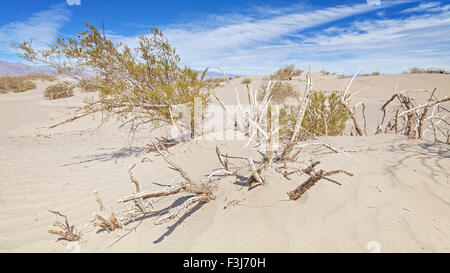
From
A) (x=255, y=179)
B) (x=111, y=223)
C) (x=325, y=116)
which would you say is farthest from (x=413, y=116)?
(x=111, y=223)

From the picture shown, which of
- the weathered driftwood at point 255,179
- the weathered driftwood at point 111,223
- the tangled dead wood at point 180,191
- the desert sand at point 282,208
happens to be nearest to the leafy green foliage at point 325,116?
the desert sand at point 282,208

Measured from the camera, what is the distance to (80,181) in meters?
3.20

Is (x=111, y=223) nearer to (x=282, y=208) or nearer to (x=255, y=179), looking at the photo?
(x=255, y=179)

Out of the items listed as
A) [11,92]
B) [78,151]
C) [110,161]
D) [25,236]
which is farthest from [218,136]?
[11,92]

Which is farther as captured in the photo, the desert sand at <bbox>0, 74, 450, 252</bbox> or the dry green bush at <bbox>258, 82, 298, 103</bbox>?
the dry green bush at <bbox>258, 82, 298, 103</bbox>

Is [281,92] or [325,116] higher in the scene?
[281,92]

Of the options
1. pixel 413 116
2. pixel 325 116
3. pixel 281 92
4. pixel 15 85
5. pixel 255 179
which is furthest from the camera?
pixel 15 85

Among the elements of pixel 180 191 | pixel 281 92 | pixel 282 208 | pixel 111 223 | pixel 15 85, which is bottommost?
pixel 111 223

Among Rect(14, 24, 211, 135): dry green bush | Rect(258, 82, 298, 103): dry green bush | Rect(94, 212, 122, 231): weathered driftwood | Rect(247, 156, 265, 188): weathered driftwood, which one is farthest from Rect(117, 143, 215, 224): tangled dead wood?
Rect(258, 82, 298, 103): dry green bush

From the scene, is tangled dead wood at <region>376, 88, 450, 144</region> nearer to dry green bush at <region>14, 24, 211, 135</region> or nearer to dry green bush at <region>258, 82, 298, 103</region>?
dry green bush at <region>14, 24, 211, 135</region>

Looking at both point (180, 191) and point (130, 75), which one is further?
point (130, 75)

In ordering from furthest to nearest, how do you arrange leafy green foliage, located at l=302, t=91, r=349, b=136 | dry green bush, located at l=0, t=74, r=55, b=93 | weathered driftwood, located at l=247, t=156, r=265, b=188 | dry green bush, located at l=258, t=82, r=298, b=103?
dry green bush, located at l=0, t=74, r=55, b=93, dry green bush, located at l=258, t=82, r=298, b=103, leafy green foliage, located at l=302, t=91, r=349, b=136, weathered driftwood, located at l=247, t=156, r=265, b=188

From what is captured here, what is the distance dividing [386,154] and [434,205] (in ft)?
2.73

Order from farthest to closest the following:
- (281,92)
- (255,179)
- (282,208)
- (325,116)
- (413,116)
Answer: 1. (281,92)
2. (325,116)
3. (413,116)
4. (255,179)
5. (282,208)
